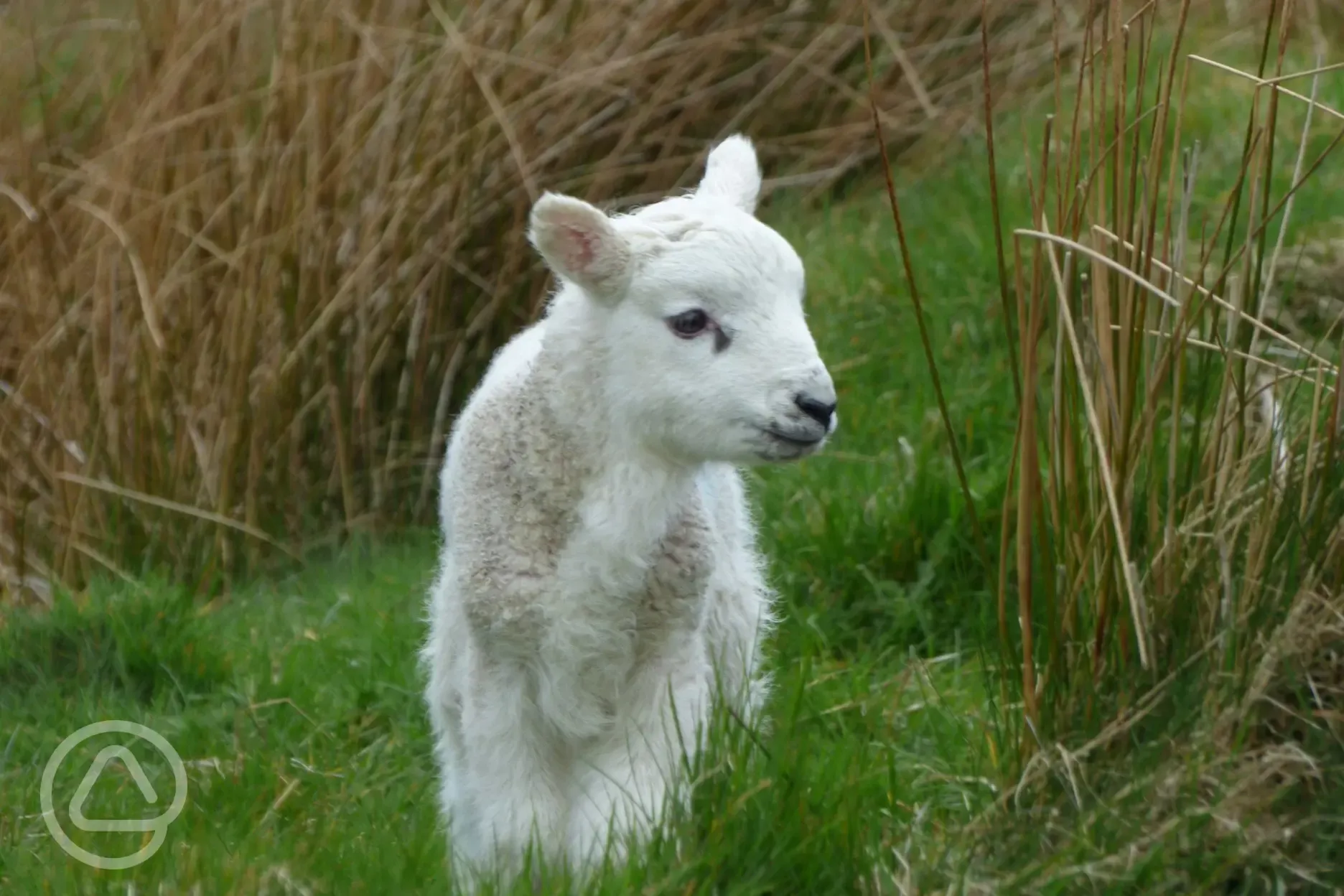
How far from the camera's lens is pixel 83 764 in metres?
4.75

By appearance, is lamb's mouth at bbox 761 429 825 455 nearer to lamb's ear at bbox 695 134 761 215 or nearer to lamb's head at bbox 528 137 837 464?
lamb's head at bbox 528 137 837 464

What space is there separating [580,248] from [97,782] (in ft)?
5.49

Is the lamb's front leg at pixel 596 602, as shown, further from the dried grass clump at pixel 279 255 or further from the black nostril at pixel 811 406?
the dried grass clump at pixel 279 255

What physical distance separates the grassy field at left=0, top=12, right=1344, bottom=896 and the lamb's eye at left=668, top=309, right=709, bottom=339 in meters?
0.71

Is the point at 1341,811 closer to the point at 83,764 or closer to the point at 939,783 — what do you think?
the point at 939,783

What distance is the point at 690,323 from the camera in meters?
3.98

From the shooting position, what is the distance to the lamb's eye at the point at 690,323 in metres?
3.97

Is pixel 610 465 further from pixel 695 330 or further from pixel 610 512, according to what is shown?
pixel 695 330

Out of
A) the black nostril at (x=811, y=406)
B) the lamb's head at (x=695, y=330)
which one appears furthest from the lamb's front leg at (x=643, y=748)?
the black nostril at (x=811, y=406)

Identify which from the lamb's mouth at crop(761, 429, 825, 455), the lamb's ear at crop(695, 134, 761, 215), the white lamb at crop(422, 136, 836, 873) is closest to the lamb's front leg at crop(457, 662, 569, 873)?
the white lamb at crop(422, 136, 836, 873)

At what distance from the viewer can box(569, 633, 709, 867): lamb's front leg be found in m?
3.90

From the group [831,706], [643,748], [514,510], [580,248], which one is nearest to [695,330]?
[580,248]

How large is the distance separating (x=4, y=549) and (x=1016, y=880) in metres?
4.66

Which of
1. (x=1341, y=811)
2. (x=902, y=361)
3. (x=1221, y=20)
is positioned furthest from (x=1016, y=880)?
(x=1221, y=20)
